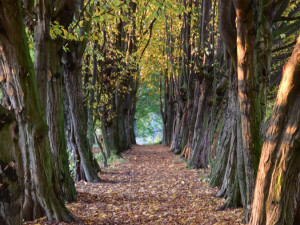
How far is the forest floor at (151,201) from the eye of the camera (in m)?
5.93

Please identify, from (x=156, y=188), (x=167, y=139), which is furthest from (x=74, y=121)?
(x=167, y=139)

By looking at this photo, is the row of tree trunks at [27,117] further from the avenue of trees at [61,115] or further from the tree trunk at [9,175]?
the tree trunk at [9,175]

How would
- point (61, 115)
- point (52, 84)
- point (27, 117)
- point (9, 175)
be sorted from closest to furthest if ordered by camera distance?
point (9, 175) < point (27, 117) < point (52, 84) < point (61, 115)

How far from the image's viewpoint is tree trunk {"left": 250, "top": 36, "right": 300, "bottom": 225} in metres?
3.44

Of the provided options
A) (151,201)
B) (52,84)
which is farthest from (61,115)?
(151,201)

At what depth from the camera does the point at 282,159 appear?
140 inches

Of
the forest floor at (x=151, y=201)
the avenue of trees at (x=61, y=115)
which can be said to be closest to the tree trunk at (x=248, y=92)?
the avenue of trees at (x=61, y=115)

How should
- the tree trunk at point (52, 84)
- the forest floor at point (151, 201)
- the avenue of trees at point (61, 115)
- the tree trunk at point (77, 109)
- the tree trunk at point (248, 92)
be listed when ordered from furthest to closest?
the tree trunk at point (77, 109)
the forest floor at point (151, 201)
the tree trunk at point (52, 84)
the tree trunk at point (248, 92)
the avenue of trees at point (61, 115)

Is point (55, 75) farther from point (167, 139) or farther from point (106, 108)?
point (167, 139)

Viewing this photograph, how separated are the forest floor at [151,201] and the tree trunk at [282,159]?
1.70 meters

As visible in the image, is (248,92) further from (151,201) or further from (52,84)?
(151,201)

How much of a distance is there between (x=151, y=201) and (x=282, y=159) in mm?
4808

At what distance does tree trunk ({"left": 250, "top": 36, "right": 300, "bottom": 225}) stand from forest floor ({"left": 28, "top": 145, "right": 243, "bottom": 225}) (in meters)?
1.70

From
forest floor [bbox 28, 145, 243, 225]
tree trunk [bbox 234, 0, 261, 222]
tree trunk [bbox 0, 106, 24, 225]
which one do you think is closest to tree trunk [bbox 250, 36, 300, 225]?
tree trunk [bbox 234, 0, 261, 222]
